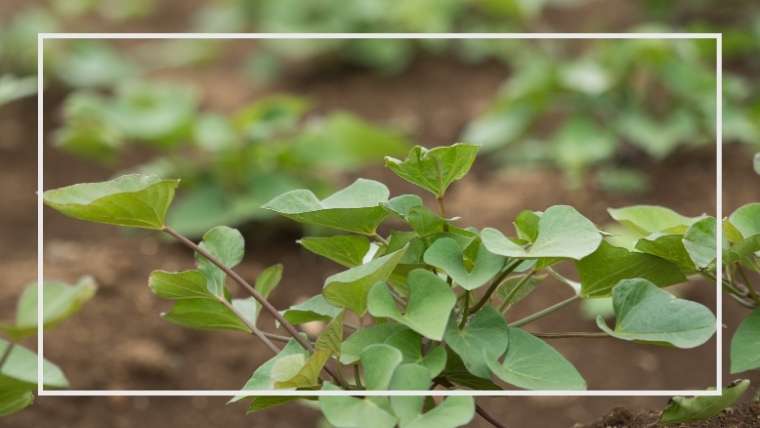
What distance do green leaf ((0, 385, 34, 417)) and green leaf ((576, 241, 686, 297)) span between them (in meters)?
0.63

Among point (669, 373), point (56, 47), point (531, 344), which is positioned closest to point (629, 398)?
point (669, 373)

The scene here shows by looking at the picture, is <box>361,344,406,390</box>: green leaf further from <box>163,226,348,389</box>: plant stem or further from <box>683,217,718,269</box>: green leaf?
<box>683,217,718,269</box>: green leaf

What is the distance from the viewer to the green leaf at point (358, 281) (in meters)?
1.03

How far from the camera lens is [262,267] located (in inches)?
101

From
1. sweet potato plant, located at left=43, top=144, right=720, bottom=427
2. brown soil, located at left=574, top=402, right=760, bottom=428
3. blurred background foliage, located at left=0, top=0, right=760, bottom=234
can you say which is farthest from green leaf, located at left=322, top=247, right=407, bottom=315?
blurred background foliage, located at left=0, top=0, right=760, bottom=234

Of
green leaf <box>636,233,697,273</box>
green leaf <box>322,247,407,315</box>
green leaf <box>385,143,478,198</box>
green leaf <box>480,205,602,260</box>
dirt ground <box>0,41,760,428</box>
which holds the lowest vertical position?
dirt ground <box>0,41,760,428</box>

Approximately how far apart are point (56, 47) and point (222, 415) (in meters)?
2.13

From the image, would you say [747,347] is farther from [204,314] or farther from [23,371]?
[23,371]

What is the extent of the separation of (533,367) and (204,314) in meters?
0.36

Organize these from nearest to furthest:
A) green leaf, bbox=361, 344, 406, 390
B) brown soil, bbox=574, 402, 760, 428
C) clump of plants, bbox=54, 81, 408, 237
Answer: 1. green leaf, bbox=361, 344, 406, 390
2. brown soil, bbox=574, 402, 760, 428
3. clump of plants, bbox=54, 81, 408, 237

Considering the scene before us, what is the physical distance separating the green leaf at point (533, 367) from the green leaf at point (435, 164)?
0.17 metres

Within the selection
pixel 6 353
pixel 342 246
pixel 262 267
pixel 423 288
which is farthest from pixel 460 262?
pixel 262 267

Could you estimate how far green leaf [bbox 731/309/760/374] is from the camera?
3.62 ft

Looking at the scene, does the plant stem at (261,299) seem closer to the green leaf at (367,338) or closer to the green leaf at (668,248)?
the green leaf at (367,338)
